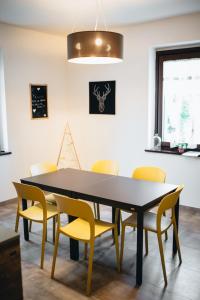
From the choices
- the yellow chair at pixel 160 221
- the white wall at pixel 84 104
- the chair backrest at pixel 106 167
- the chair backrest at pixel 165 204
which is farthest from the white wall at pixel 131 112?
the chair backrest at pixel 165 204

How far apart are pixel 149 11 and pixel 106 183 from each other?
2.27 m

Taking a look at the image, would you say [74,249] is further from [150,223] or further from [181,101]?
[181,101]

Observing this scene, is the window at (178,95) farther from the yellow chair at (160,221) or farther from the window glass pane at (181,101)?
Answer: the yellow chair at (160,221)

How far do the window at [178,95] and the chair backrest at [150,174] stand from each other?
48.5 inches

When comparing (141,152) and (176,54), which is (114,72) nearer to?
(176,54)

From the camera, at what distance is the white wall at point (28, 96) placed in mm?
4660

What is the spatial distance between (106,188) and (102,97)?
2424 mm

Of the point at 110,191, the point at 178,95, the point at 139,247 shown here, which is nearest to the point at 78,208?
the point at 110,191

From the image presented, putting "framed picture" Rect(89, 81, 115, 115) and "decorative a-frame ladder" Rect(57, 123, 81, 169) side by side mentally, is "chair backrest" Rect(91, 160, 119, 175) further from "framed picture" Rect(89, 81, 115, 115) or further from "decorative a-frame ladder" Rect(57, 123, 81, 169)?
"decorative a-frame ladder" Rect(57, 123, 81, 169)

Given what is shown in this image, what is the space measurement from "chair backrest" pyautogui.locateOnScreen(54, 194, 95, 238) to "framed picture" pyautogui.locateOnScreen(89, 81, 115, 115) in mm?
2658

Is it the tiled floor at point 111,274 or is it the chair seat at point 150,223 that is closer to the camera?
the tiled floor at point 111,274

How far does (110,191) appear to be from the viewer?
2922mm

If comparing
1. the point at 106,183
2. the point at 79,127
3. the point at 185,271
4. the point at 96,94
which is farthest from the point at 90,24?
the point at 185,271

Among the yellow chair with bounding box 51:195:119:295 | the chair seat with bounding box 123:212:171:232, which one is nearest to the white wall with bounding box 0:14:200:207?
the chair seat with bounding box 123:212:171:232
